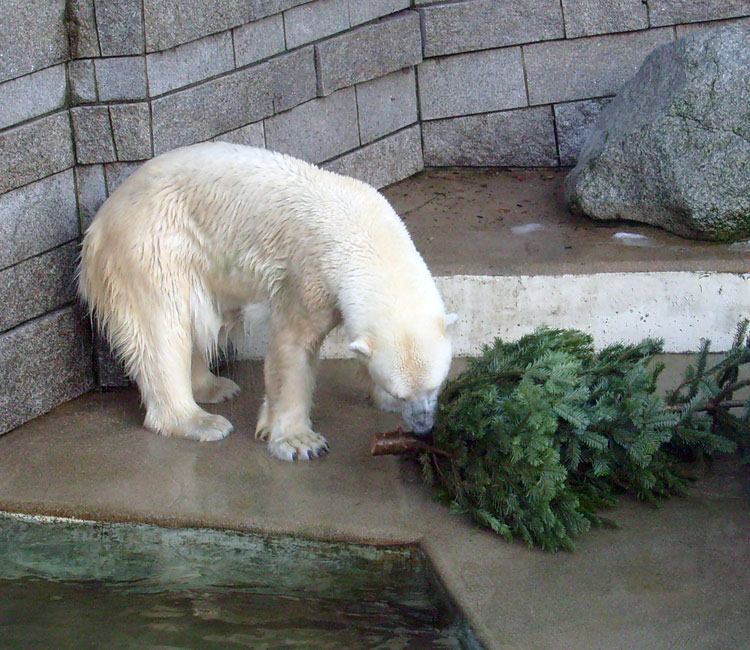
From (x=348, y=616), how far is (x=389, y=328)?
0.95 m

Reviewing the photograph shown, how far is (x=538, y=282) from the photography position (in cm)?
477

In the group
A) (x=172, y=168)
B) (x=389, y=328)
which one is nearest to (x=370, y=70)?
(x=172, y=168)

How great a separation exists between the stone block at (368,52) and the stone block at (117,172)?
4.15ft

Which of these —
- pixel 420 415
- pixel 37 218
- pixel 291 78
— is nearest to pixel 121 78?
pixel 37 218

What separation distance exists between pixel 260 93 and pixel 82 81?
91 centimetres

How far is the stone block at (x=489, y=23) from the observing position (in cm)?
585

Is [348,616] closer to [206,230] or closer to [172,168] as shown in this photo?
[206,230]

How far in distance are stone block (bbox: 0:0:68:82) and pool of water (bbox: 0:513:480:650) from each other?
5.59 feet

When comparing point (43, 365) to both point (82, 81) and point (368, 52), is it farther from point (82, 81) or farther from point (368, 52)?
point (368, 52)

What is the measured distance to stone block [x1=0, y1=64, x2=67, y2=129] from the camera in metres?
4.04

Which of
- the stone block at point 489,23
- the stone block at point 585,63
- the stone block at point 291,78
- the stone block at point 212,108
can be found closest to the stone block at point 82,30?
the stone block at point 212,108

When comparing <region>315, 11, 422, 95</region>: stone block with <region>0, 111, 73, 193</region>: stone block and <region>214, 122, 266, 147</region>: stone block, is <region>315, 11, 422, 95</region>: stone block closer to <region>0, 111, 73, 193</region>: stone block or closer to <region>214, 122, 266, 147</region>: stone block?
<region>214, 122, 266, 147</region>: stone block

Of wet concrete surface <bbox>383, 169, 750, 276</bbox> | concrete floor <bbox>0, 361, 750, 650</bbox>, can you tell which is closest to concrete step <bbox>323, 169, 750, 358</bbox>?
wet concrete surface <bbox>383, 169, 750, 276</bbox>

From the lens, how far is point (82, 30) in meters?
4.21
